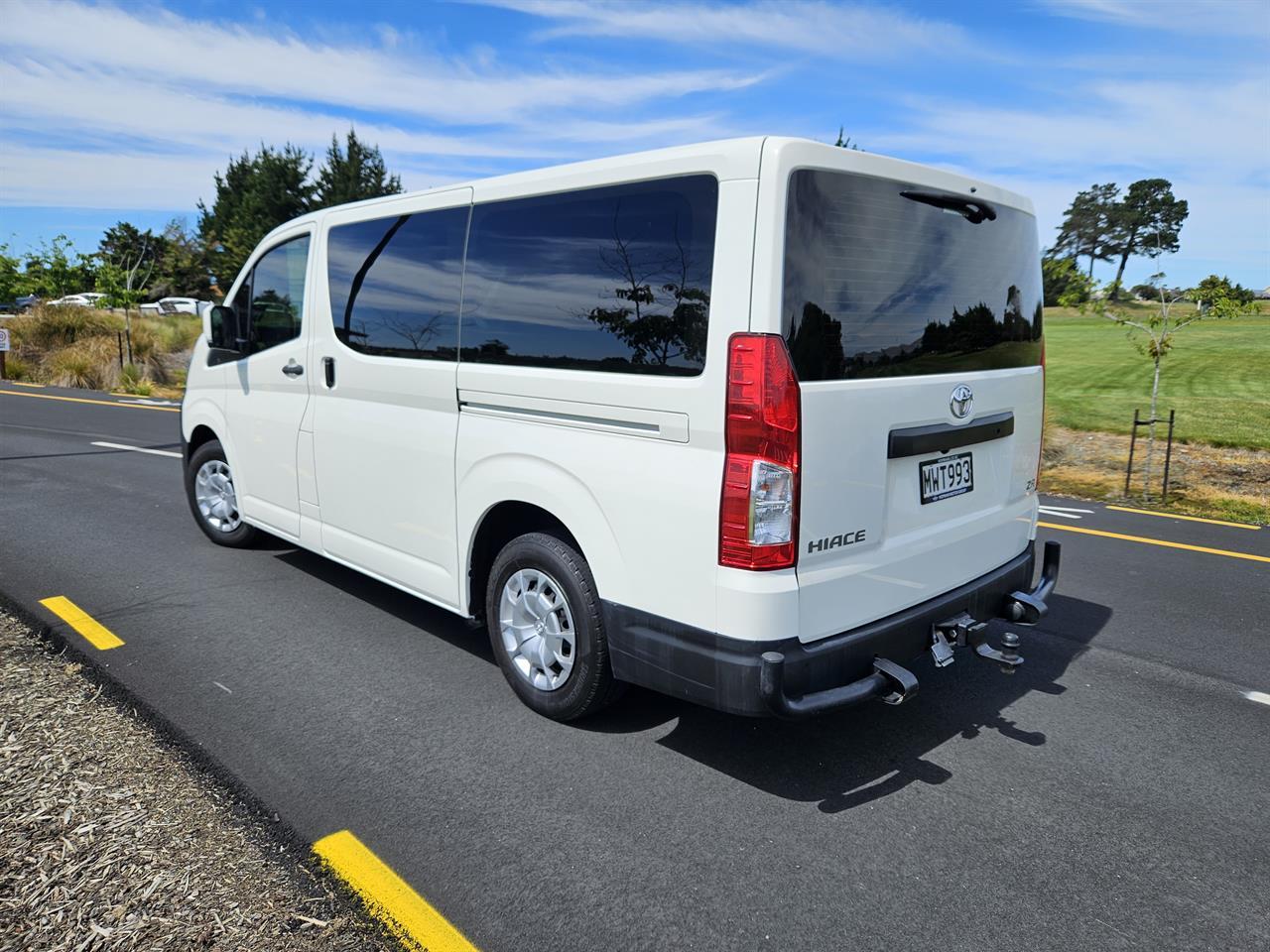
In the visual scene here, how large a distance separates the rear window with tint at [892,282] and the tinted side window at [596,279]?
1.06ft

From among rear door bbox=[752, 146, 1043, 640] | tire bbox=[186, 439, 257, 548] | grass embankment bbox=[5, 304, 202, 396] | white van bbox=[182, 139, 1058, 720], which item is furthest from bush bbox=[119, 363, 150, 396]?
rear door bbox=[752, 146, 1043, 640]

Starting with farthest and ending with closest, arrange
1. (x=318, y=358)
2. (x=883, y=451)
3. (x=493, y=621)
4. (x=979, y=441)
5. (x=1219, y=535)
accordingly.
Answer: (x=1219, y=535), (x=318, y=358), (x=493, y=621), (x=979, y=441), (x=883, y=451)

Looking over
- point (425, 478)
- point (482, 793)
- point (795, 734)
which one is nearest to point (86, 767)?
point (482, 793)

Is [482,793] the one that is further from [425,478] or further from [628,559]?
[425,478]

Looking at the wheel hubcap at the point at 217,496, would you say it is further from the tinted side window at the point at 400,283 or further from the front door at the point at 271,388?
the tinted side window at the point at 400,283

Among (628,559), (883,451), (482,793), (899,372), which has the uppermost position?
(899,372)

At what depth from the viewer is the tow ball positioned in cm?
340

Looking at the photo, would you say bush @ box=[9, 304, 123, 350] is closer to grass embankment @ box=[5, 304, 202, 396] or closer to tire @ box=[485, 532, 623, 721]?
grass embankment @ box=[5, 304, 202, 396]

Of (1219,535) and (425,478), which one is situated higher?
(425,478)

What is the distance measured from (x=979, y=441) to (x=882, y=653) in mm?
1025

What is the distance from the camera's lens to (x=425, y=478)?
13.4ft

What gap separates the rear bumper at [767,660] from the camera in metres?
2.86

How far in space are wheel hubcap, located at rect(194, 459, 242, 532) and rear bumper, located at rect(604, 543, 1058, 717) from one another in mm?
3887

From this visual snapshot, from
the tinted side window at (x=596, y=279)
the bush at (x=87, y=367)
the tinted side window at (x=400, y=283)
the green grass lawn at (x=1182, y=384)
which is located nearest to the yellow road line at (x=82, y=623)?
the tinted side window at (x=400, y=283)
